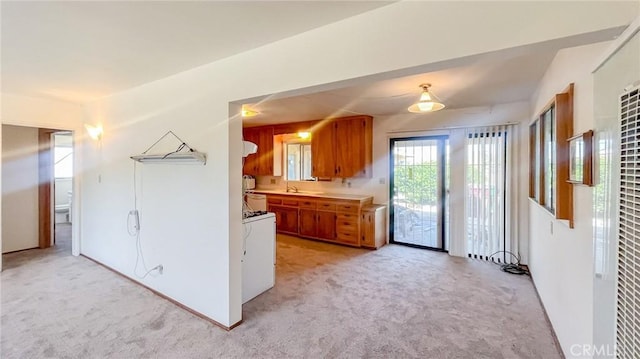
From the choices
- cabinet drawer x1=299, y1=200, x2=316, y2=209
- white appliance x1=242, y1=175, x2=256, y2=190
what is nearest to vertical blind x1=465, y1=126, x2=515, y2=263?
cabinet drawer x1=299, y1=200, x2=316, y2=209

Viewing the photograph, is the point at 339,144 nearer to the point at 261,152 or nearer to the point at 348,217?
the point at 348,217

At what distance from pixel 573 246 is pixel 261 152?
17.9 feet

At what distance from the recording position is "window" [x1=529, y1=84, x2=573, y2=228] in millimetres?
1963

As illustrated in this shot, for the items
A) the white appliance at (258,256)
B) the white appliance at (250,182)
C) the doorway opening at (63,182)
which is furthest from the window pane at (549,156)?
the doorway opening at (63,182)

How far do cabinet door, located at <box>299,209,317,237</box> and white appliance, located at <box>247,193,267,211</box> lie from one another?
0.95 meters

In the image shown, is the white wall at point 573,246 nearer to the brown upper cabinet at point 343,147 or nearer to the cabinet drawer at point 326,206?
the brown upper cabinet at point 343,147

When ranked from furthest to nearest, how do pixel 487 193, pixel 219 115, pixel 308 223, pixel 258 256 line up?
pixel 308 223 → pixel 487 193 → pixel 258 256 → pixel 219 115

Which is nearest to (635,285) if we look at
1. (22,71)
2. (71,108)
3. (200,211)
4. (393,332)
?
(393,332)

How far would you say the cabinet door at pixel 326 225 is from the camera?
16.7 ft

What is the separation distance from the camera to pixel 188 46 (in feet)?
7.28

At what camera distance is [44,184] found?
489cm

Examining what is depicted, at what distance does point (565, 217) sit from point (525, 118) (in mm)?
2552

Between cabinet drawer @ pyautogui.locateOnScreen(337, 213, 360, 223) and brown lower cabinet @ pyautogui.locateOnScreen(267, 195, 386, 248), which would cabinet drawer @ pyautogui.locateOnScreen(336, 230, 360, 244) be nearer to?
brown lower cabinet @ pyautogui.locateOnScreen(267, 195, 386, 248)

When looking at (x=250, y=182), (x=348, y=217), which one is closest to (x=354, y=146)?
(x=348, y=217)
